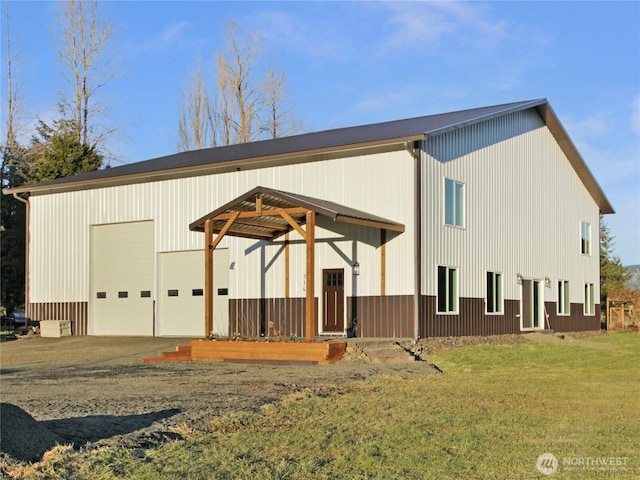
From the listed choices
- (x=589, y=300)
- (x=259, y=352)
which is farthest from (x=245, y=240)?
(x=589, y=300)

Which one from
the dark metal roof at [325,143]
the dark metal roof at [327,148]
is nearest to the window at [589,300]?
the dark metal roof at [327,148]

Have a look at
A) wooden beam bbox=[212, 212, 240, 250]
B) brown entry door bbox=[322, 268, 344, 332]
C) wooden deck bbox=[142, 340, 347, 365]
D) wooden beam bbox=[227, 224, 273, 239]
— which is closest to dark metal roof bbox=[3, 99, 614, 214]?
wooden beam bbox=[227, 224, 273, 239]

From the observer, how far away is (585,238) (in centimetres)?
3080

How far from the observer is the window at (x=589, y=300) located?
30433 mm

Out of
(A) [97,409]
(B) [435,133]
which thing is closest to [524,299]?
(B) [435,133]

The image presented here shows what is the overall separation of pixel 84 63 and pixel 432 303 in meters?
Answer: 30.5

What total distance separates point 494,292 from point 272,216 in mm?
8486

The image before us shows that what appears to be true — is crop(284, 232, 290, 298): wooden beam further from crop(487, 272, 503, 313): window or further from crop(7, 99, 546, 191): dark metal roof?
crop(487, 272, 503, 313): window

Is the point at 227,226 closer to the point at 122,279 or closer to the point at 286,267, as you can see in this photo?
the point at 286,267

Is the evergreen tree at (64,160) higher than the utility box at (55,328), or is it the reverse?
the evergreen tree at (64,160)

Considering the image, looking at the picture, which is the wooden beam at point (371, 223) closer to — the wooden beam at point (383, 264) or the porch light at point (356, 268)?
the wooden beam at point (383, 264)

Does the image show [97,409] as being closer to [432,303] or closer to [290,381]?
[290,381]

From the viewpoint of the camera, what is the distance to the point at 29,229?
2742 cm

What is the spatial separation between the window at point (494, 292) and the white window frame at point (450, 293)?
2.18 metres
